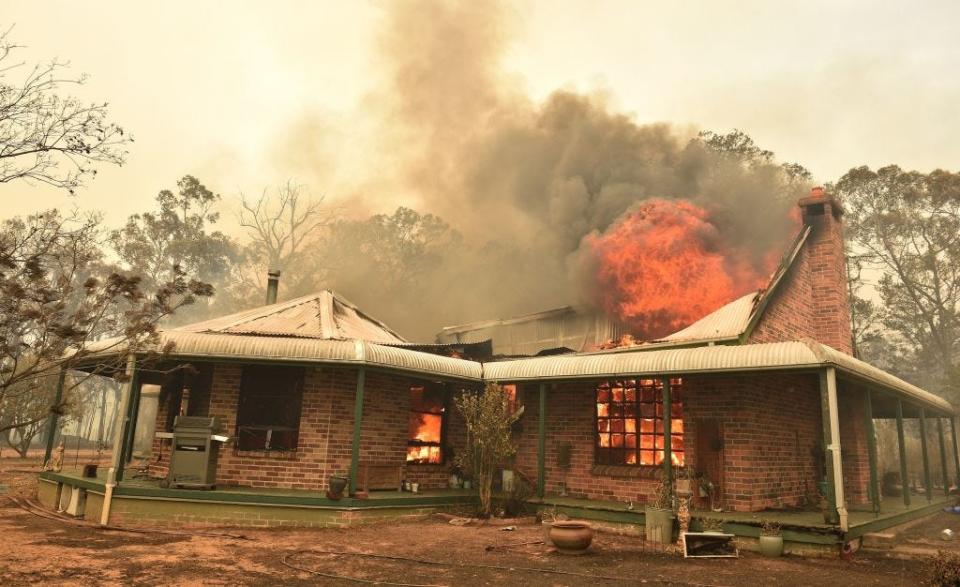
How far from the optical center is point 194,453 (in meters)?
10.3

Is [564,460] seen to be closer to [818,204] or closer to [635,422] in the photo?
[635,422]

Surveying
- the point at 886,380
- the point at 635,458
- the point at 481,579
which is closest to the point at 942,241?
the point at 886,380

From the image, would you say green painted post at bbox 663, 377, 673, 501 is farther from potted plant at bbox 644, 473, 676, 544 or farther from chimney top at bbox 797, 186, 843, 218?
chimney top at bbox 797, 186, 843, 218

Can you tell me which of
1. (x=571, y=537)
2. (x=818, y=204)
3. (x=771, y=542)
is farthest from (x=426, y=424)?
(x=818, y=204)

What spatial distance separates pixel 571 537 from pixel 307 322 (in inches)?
283

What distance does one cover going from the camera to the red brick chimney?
13.7 m

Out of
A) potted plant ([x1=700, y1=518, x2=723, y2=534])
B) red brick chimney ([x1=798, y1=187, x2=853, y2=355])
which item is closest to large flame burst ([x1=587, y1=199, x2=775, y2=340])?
red brick chimney ([x1=798, y1=187, x2=853, y2=355])

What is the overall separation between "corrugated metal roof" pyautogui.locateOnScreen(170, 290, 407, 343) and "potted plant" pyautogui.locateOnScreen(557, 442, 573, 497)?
174 inches

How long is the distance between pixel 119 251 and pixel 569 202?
31443mm

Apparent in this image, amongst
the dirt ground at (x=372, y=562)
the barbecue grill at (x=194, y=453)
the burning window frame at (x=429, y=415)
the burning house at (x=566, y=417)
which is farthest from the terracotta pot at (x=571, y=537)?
the barbecue grill at (x=194, y=453)

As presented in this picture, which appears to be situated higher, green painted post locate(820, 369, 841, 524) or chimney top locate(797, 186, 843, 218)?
chimney top locate(797, 186, 843, 218)

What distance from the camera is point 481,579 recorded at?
6.95 meters

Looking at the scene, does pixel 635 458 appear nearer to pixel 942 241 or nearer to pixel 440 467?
pixel 440 467

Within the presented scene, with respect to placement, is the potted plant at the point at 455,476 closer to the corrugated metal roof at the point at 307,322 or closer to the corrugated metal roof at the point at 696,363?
the corrugated metal roof at the point at 696,363
